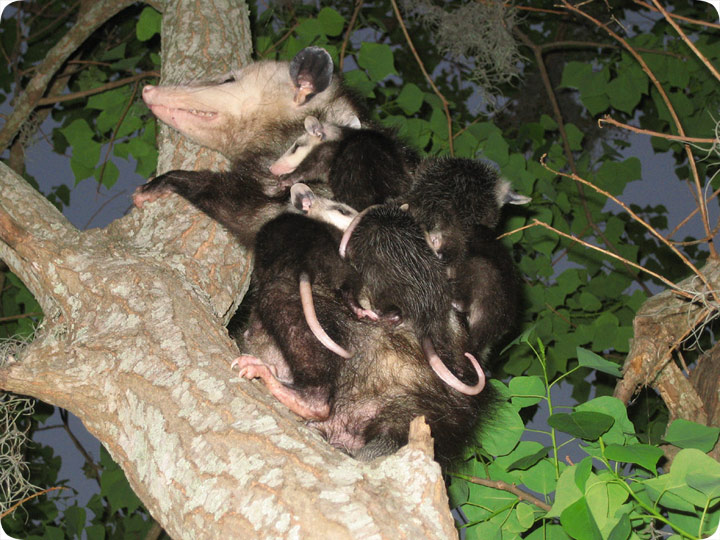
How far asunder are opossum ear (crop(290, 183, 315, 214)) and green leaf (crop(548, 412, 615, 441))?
741 millimetres

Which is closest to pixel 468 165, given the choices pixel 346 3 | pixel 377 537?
pixel 377 537

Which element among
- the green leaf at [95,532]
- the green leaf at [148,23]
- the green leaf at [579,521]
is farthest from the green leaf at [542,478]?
the green leaf at [148,23]

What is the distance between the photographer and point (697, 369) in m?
1.80

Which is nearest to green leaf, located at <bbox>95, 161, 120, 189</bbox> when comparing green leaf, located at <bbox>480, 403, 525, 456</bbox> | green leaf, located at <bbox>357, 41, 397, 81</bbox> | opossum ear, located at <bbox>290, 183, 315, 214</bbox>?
green leaf, located at <bbox>357, 41, 397, 81</bbox>

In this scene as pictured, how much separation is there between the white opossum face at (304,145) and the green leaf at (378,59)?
0.78 meters

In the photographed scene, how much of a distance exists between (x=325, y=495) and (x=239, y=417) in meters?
0.22

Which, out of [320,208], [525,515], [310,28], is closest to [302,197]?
[320,208]

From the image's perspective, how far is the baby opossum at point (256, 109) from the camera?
1.85 metres

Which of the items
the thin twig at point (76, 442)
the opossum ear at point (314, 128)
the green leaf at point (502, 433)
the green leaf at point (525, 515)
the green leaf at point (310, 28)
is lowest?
the thin twig at point (76, 442)

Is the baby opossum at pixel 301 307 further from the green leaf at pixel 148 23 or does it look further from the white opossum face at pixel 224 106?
the green leaf at pixel 148 23

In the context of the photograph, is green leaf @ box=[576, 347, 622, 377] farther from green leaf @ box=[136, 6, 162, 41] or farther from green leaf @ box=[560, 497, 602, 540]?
green leaf @ box=[136, 6, 162, 41]

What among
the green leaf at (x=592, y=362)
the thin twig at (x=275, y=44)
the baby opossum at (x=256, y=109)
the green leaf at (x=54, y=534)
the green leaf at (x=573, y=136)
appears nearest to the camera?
the green leaf at (x=592, y=362)

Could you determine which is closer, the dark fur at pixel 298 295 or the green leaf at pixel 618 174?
the dark fur at pixel 298 295

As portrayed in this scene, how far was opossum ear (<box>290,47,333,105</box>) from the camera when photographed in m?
1.88
